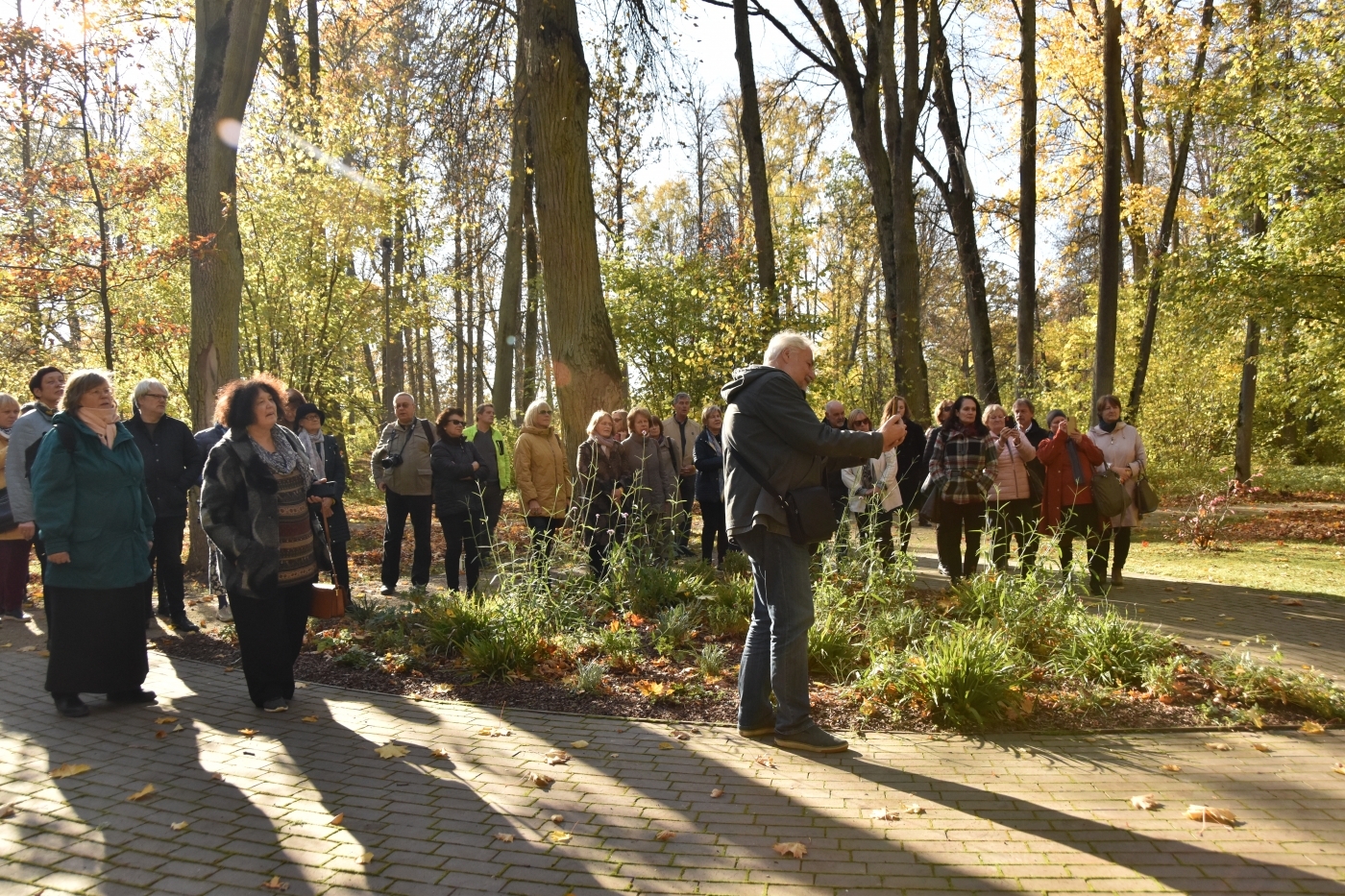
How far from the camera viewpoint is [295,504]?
530 cm

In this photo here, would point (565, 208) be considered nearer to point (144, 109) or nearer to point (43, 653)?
point (43, 653)

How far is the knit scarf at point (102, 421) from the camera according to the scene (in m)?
5.26

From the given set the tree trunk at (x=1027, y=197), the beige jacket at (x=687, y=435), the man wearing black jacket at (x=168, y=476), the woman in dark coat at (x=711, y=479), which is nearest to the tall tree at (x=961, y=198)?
the tree trunk at (x=1027, y=197)

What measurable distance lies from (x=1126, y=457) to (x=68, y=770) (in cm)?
874

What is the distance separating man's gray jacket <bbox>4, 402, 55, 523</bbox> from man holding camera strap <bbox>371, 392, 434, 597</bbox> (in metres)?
2.76

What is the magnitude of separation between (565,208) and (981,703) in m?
6.33

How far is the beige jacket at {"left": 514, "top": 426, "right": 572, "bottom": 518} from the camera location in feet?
27.6

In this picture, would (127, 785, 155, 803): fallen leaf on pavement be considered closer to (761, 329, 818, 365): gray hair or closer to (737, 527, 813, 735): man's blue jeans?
(737, 527, 813, 735): man's blue jeans

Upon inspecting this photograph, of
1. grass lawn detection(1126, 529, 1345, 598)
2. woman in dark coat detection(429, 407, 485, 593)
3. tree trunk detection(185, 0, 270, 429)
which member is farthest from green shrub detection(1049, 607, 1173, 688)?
tree trunk detection(185, 0, 270, 429)

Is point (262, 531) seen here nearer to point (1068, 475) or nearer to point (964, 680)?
point (964, 680)

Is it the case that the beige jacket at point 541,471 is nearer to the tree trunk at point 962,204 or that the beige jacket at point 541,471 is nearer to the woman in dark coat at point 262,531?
the woman in dark coat at point 262,531

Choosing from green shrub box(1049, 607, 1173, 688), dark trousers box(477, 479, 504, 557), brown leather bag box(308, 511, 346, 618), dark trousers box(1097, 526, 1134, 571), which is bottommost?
green shrub box(1049, 607, 1173, 688)

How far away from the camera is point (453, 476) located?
836 centimetres

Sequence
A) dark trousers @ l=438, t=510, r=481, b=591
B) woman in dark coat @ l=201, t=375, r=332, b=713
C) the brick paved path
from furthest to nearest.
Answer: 1. dark trousers @ l=438, t=510, r=481, b=591
2. woman in dark coat @ l=201, t=375, r=332, b=713
3. the brick paved path
